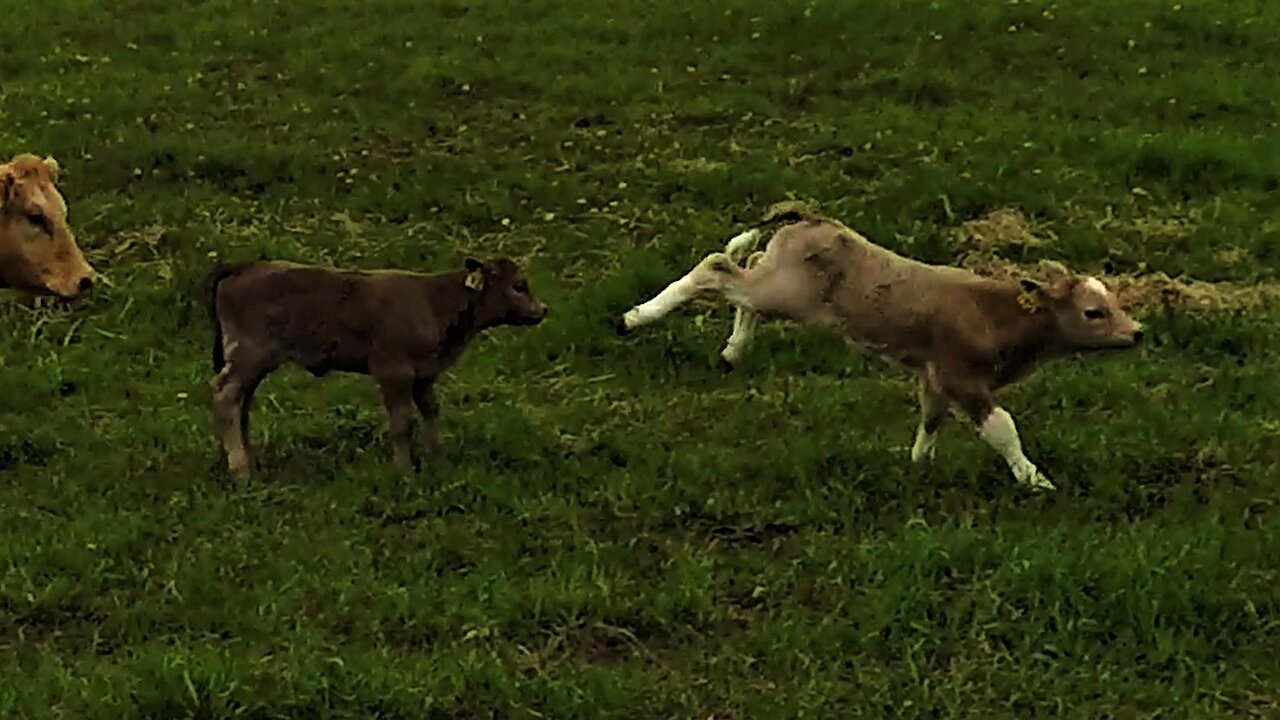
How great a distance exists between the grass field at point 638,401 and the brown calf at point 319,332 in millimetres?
315

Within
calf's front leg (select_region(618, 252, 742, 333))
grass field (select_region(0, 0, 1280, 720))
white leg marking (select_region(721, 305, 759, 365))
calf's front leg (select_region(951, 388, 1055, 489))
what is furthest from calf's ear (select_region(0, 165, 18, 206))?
calf's front leg (select_region(951, 388, 1055, 489))

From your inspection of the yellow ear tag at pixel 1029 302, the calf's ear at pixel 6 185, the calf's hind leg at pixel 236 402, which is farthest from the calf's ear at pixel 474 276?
the yellow ear tag at pixel 1029 302

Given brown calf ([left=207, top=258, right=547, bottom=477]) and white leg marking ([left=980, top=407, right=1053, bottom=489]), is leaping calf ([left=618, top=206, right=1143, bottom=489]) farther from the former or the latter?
brown calf ([left=207, top=258, right=547, bottom=477])

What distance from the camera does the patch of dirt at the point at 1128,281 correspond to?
11.6 m

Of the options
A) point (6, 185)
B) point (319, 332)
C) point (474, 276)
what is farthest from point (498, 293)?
point (6, 185)

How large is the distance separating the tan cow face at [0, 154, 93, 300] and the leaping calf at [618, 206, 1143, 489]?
3648 millimetres

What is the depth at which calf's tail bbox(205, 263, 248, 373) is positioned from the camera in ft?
28.3

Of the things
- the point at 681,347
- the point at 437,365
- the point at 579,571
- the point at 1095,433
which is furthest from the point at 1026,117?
the point at 579,571

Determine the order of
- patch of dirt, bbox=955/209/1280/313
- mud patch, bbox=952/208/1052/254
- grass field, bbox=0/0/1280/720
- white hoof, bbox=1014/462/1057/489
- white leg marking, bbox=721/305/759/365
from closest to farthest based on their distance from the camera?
grass field, bbox=0/0/1280/720 < white hoof, bbox=1014/462/1057/489 < white leg marking, bbox=721/305/759/365 < patch of dirt, bbox=955/209/1280/313 < mud patch, bbox=952/208/1052/254

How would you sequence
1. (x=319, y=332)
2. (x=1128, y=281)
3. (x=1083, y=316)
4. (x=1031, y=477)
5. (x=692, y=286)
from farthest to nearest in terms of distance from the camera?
(x=1128, y=281), (x=692, y=286), (x=1083, y=316), (x=319, y=332), (x=1031, y=477)

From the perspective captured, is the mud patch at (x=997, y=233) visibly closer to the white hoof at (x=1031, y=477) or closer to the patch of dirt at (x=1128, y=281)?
the patch of dirt at (x=1128, y=281)

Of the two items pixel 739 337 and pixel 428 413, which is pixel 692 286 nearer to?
pixel 739 337

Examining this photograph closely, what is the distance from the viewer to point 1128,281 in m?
12.2

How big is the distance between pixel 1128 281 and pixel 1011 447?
13.6 ft
